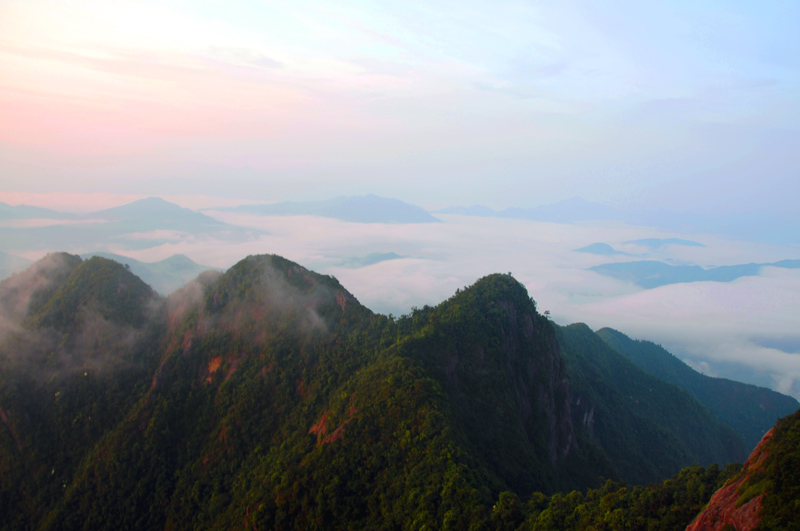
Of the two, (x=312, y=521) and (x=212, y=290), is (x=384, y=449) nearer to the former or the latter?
(x=312, y=521)

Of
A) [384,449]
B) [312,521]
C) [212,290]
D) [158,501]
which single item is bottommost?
[158,501]

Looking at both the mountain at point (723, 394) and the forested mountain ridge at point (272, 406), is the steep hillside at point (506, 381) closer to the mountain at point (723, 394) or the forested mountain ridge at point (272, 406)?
the forested mountain ridge at point (272, 406)

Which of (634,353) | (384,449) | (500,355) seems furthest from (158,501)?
(634,353)

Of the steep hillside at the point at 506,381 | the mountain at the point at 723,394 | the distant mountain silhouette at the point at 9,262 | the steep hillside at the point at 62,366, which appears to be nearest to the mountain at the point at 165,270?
the distant mountain silhouette at the point at 9,262

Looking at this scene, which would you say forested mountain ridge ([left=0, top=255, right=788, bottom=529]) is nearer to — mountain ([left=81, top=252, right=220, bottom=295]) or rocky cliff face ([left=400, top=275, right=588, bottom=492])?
rocky cliff face ([left=400, top=275, right=588, bottom=492])

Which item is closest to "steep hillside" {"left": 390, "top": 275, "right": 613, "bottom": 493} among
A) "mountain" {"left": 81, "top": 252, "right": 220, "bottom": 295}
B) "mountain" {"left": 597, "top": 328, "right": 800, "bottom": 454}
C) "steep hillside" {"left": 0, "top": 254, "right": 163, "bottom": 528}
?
"steep hillside" {"left": 0, "top": 254, "right": 163, "bottom": 528}

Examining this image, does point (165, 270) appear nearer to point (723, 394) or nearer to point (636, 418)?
point (636, 418)
